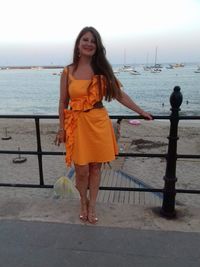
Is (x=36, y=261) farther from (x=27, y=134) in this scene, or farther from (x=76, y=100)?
(x=27, y=134)

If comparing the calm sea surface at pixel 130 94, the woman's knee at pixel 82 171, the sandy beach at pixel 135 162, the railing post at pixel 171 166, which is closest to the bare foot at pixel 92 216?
the woman's knee at pixel 82 171

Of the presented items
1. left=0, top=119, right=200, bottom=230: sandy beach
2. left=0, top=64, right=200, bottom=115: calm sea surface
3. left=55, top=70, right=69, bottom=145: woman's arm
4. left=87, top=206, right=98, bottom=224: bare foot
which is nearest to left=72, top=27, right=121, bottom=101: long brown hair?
left=55, top=70, right=69, bottom=145: woman's arm

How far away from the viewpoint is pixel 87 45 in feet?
8.93

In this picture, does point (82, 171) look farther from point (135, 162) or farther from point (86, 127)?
point (135, 162)

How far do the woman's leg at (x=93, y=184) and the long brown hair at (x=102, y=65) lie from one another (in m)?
0.67

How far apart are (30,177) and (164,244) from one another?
8447 mm

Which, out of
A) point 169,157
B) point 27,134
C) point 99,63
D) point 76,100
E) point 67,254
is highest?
point 99,63

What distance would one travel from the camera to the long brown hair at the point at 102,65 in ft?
8.99

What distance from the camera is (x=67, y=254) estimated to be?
260cm

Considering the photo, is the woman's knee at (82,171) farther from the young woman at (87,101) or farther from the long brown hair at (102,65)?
the long brown hair at (102,65)

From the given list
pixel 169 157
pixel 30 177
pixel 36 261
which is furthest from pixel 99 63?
pixel 30 177

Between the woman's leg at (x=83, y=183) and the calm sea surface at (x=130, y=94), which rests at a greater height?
the woman's leg at (x=83, y=183)

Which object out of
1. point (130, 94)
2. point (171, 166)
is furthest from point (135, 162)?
point (130, 94)

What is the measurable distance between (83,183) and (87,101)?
31.9 inches
